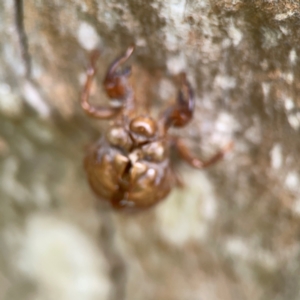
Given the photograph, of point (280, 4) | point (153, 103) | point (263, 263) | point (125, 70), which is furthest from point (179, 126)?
point (263, 263)

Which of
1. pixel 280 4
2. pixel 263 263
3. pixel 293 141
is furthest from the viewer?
pixel 263 263

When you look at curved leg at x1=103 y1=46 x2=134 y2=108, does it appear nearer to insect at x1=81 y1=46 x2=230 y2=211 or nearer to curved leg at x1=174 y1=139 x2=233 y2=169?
insect at x1=81 y1=46 x2=230 y2=211

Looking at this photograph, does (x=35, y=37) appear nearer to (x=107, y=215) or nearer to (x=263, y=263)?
(x=107, y=215)

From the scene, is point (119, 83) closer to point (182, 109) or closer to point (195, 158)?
point (182, 109)

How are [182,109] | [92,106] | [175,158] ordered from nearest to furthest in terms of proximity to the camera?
[182,109] → [92,106] → [175,158]

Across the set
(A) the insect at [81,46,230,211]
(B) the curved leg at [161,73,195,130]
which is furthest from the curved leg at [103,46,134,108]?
(B) the curved leg at [161,73,195,130]

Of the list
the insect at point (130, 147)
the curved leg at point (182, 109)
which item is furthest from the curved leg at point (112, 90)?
the curved leg at point (182, 109)

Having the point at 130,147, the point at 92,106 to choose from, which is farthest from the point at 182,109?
the point at 92,106
